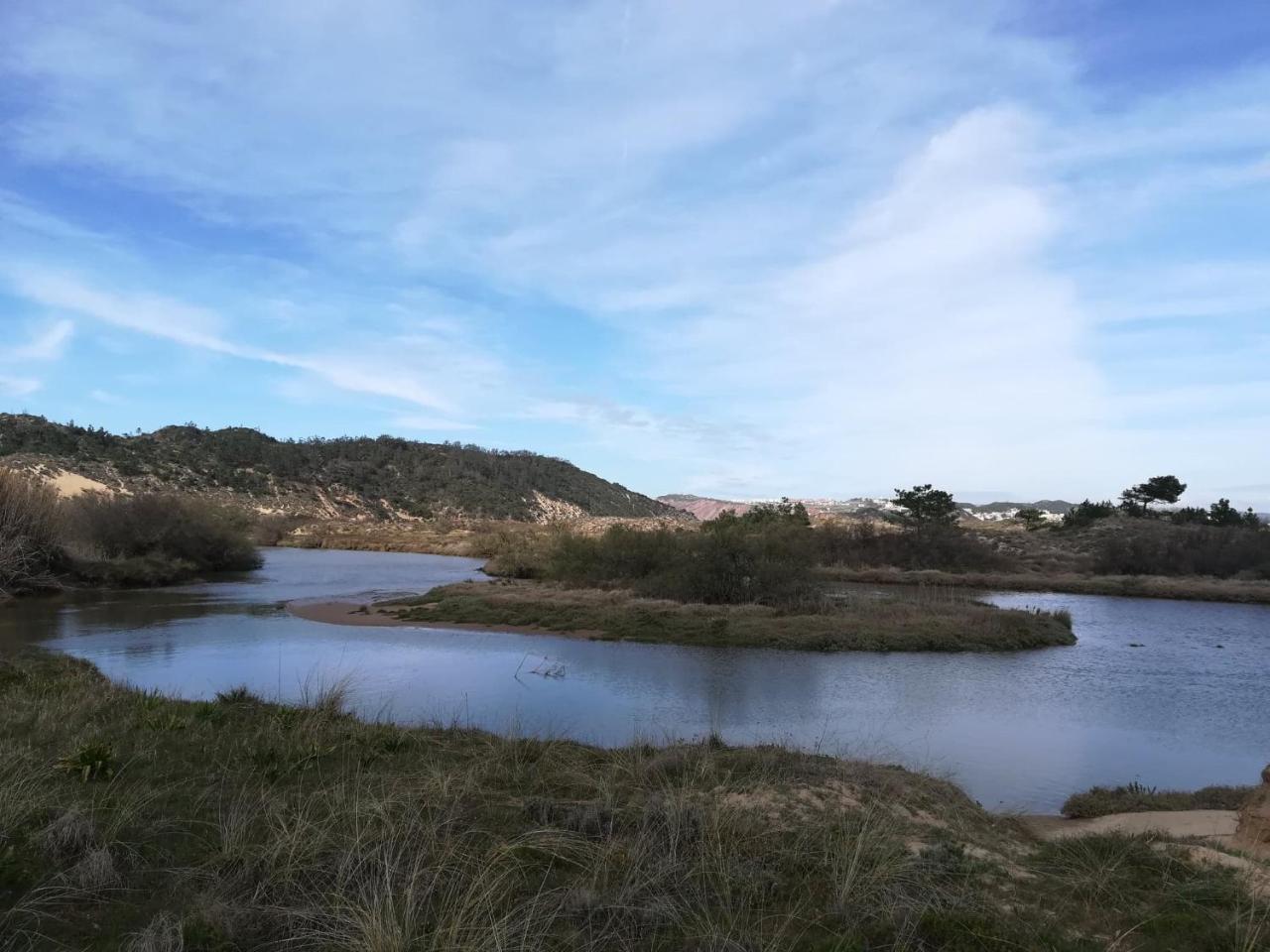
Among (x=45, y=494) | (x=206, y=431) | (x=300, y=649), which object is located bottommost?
(x=300, y=649)

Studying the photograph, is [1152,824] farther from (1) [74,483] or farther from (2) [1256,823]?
(1) [74,483]

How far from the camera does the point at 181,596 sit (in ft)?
124

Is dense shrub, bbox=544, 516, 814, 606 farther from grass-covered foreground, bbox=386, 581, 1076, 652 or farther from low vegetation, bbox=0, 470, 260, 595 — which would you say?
low vegetation, bbox=0, 470, 260, 595

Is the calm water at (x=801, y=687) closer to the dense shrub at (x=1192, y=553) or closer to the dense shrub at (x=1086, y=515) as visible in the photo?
the dense shrub at (x=1192, y=553)

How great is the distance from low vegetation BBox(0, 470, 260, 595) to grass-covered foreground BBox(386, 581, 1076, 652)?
49.7 feet

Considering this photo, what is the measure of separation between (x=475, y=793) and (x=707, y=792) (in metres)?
2.26

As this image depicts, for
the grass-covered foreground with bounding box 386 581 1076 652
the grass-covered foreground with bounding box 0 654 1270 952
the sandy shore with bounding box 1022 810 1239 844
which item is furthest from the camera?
the grass-covered foreground with bounding box 386 581 1076 652

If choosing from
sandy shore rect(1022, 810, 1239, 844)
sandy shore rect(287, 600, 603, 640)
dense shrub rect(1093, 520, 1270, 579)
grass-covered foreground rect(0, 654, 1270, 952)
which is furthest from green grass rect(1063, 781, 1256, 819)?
dense shrub rect(1093, 520, 1270, 579)

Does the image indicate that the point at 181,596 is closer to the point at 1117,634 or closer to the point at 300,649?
the point at 300,649

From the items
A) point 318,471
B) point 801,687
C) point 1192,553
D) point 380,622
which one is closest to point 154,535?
point 380,622

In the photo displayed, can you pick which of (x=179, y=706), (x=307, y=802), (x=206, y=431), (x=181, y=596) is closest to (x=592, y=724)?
(x=179, y=706)

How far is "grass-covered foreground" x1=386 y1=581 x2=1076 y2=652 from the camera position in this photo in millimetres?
26531

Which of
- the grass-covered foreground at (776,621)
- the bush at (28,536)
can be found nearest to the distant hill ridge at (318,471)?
the bush at (28,536)

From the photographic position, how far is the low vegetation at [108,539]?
34219mm
